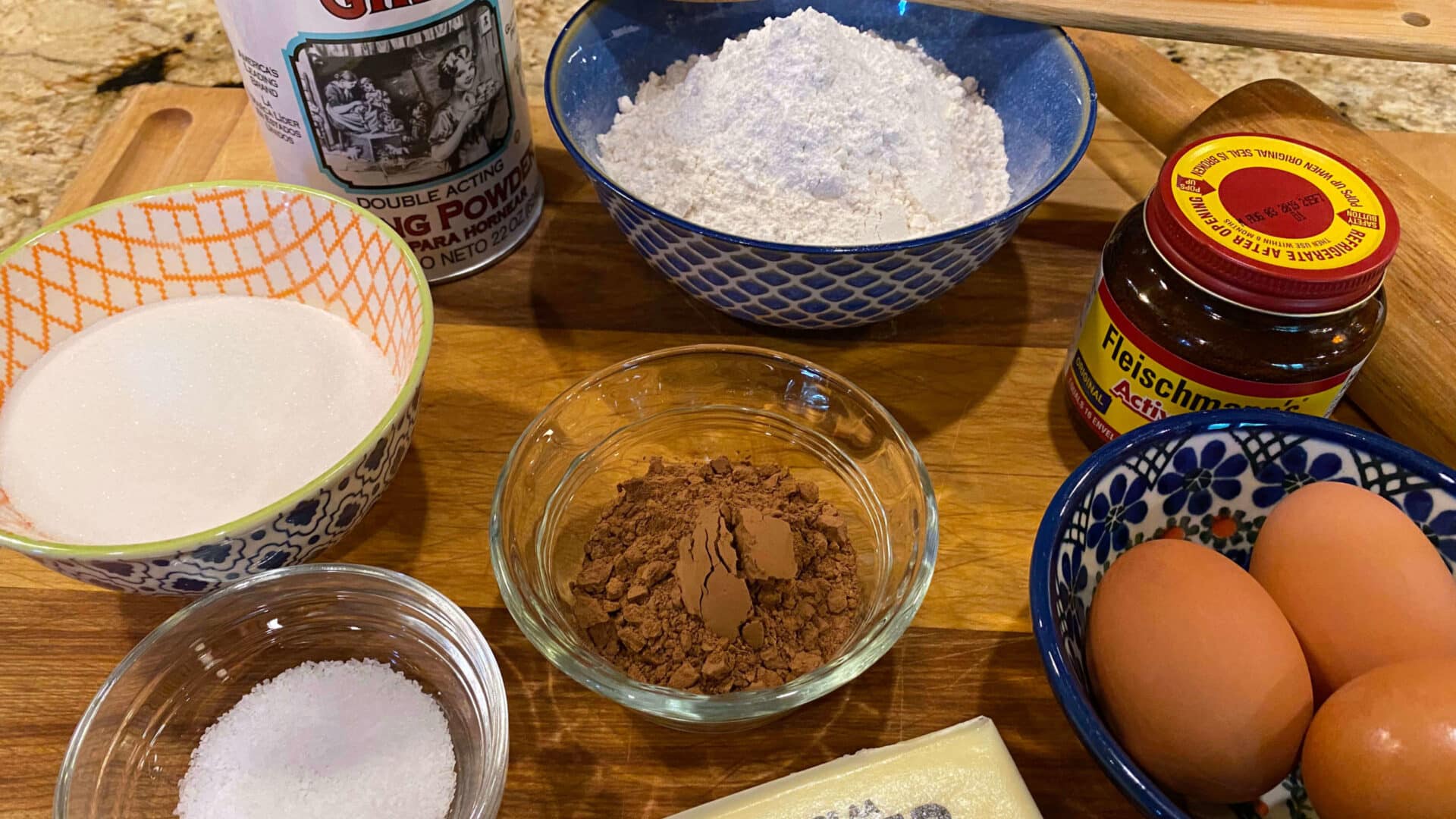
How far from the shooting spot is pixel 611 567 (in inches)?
29.0

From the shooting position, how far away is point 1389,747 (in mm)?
543

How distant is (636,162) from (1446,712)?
783 millimetres

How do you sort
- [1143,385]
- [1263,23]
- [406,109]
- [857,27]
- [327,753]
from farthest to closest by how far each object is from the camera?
[857,27] < [1263,23] < [406,109] < [1143,385] < [327,753]

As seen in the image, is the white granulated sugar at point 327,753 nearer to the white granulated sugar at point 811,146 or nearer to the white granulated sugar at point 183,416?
the white granulated sugar at point 183,416

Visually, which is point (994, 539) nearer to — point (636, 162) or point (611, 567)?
point (611, 567)

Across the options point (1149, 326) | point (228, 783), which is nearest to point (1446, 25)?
point (1149, 326)

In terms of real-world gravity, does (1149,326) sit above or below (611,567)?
above

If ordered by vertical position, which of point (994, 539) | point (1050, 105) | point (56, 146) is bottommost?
point (994, 539)

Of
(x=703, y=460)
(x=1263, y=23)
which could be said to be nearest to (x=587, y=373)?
(x=703, y=460)

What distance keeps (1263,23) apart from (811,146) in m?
0.51

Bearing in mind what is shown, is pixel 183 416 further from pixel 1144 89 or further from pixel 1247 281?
pixel 1144 89

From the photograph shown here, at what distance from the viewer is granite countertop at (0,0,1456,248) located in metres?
1.36

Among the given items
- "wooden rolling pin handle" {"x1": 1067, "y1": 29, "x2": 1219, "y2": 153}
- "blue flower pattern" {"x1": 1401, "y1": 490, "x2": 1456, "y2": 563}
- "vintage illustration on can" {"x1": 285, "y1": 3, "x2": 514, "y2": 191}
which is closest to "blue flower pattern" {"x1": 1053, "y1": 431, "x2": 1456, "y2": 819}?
"blue flower pattern" {"x1": 1401, "y1": 490, "x2": 1456, "y2": 563}

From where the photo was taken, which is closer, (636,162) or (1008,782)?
(1008,782)
